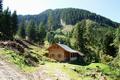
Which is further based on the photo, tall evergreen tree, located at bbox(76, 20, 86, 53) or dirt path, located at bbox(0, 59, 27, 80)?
tall evergreen tree, located at bbox(76, 20, 86, 53)

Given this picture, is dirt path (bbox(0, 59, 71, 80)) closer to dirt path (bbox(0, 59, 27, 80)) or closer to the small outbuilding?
dirt path (bbox(0, 59, 27, 80))

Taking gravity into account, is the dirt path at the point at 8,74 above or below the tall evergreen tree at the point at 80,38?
above

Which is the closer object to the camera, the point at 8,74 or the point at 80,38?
the point at 8,74

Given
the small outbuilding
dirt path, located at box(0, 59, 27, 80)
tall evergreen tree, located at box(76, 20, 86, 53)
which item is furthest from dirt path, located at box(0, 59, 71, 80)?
tall evergreen tree, located at box(76, 20, 86, 53)

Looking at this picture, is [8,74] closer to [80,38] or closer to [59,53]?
[59,53]

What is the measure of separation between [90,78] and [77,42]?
6100 cm

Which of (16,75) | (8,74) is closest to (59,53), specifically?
(16,75)

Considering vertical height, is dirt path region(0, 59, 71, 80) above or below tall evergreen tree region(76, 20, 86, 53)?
above

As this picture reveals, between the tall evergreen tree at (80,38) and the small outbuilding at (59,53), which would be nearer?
the small outbuilding at (59,53)

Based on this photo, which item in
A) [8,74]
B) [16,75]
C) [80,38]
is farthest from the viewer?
[80,38]

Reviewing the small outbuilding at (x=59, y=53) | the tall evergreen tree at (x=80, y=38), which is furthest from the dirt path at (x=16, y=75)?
the tall evergreen tree at (x=80, y=38)

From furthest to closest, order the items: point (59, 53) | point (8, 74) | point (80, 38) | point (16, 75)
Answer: point (80, 38)
point (59, 53)
point (16, 75)
point (8, 74)

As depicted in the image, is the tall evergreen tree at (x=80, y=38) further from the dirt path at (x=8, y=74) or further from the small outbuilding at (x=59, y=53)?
the dirt path at (x=8, y=74)

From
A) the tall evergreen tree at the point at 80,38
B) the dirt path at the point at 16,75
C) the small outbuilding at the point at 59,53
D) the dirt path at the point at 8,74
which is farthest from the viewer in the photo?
the tall evergreen tree at the point at 80,38
